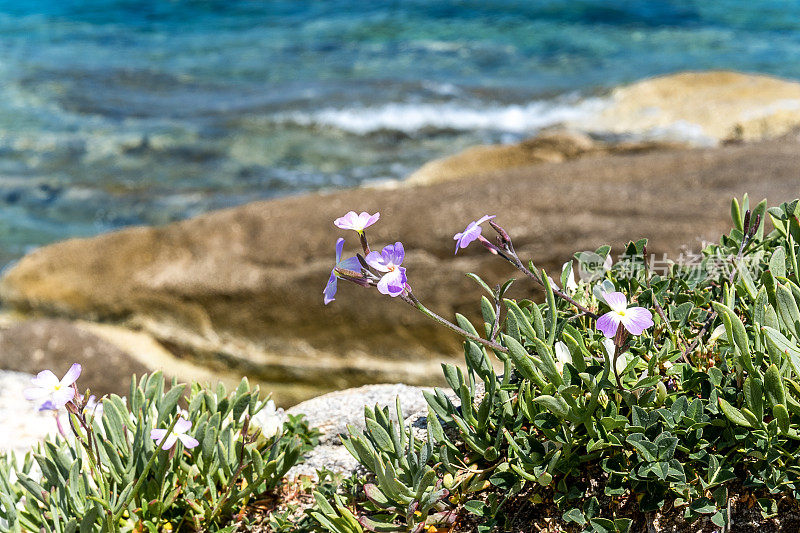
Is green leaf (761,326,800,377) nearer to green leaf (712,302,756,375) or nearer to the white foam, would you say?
green leaf (712,302,756,375)

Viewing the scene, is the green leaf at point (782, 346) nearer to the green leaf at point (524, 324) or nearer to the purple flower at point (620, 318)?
the purple flower at point (620, 318)

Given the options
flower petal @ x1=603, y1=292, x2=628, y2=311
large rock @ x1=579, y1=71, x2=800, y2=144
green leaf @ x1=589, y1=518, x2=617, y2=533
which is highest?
flower petal @ x1=603, y1=292, x2=628, y2=311

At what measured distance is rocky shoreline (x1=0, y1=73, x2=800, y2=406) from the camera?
16.4ft

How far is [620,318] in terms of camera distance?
5.26 feet

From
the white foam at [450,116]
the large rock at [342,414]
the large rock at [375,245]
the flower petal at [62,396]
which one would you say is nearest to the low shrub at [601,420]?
the large rock at [342,414]

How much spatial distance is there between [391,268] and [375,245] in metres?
3.68

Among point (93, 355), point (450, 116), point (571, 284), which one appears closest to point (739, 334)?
point (571, 284)

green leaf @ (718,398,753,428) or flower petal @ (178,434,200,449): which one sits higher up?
green leaf @ (718,398,753,428)

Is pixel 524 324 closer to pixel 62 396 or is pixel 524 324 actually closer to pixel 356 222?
pixel 356 222

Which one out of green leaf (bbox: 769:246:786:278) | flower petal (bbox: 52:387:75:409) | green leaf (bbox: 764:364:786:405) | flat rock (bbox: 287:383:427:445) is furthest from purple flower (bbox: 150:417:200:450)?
green leaf (bbox: 769:246:786:278)

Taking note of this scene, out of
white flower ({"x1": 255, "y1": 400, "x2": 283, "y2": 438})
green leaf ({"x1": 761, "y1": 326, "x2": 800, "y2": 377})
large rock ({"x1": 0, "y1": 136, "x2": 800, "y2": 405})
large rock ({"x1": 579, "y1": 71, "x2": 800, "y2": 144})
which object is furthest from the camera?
large rock ({"x1": 579, "y1": 71, "x2": 800, "y2": 144})

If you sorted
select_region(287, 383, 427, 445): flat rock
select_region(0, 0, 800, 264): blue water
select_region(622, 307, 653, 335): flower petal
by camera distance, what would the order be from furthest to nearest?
1. select_region(0, 0, 800, 264): blue water
2. select_region(287, 383, 427, 445): flat rock
3. select_region(622, 307, 653, 335): flower petal

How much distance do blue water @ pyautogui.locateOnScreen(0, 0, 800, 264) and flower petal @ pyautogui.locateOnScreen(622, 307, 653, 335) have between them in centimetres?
876

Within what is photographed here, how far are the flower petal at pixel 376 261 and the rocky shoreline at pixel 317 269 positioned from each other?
127 inches
